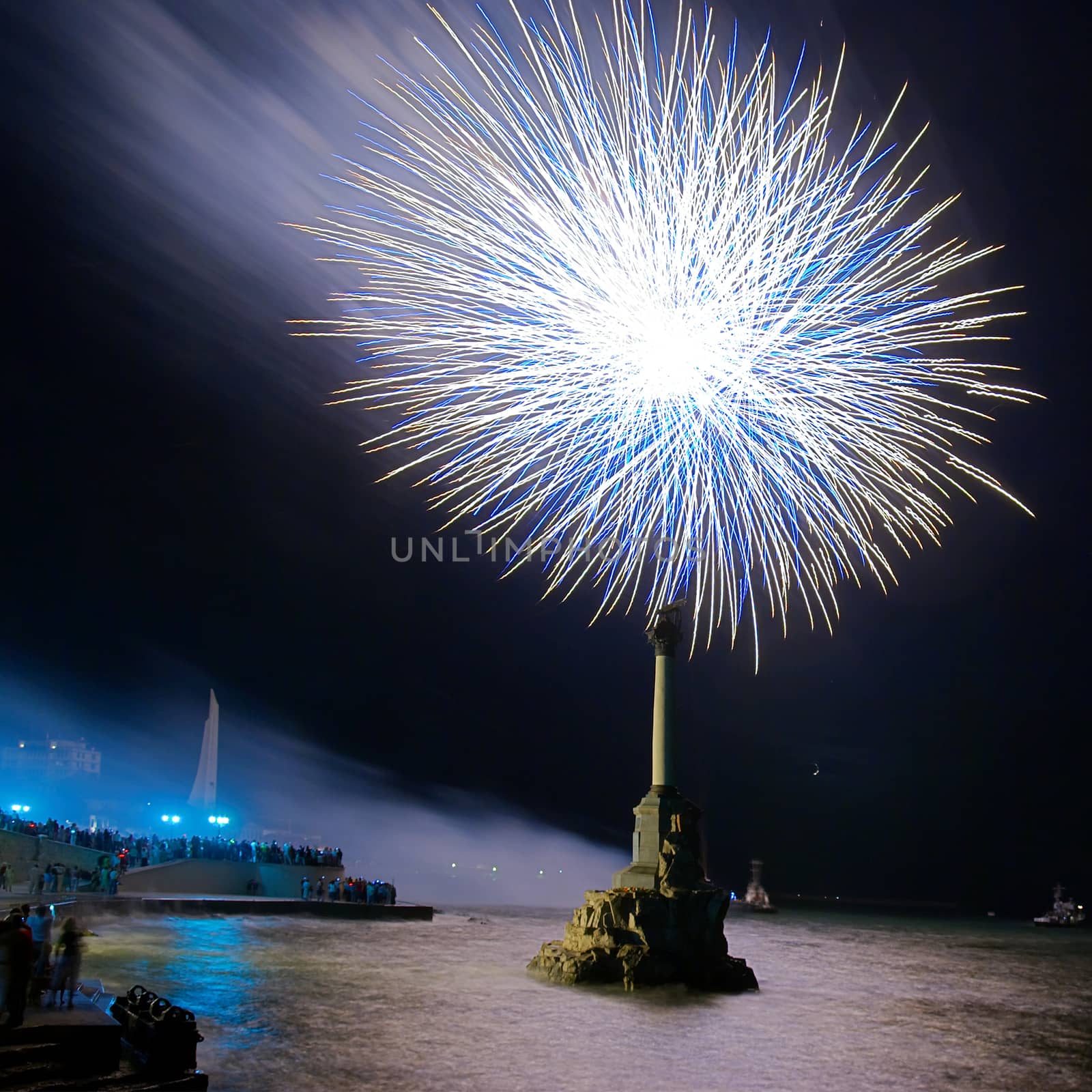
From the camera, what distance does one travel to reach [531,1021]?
61.3 feet

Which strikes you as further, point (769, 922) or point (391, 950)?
point (769, 922)

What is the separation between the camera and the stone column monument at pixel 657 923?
79.0ft

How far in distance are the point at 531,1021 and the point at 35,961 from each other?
29.4ft

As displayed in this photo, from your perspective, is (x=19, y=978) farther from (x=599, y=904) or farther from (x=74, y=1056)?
(x=599, y=904)

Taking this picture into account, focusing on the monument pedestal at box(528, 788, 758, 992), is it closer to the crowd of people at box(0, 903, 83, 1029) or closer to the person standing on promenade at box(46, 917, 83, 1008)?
the crowd of people at box(0, 903, 83, 1029)

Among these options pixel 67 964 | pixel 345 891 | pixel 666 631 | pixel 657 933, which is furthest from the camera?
pixel 345 891

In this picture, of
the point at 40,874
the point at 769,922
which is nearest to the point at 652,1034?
the point at 40,874

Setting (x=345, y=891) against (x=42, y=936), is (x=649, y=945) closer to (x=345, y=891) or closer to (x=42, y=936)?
(x=42, y=936)

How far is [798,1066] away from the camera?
15906 mm

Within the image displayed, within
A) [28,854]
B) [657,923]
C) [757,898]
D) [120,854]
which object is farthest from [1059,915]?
[28,854]

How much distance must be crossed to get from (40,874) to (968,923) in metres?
95.1

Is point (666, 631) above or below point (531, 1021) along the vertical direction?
above

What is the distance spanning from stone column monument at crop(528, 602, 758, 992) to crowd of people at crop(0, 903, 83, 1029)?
13.4 meters

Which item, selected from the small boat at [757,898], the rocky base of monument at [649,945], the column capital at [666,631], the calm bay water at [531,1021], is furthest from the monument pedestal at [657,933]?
the small boat at [757,898]
